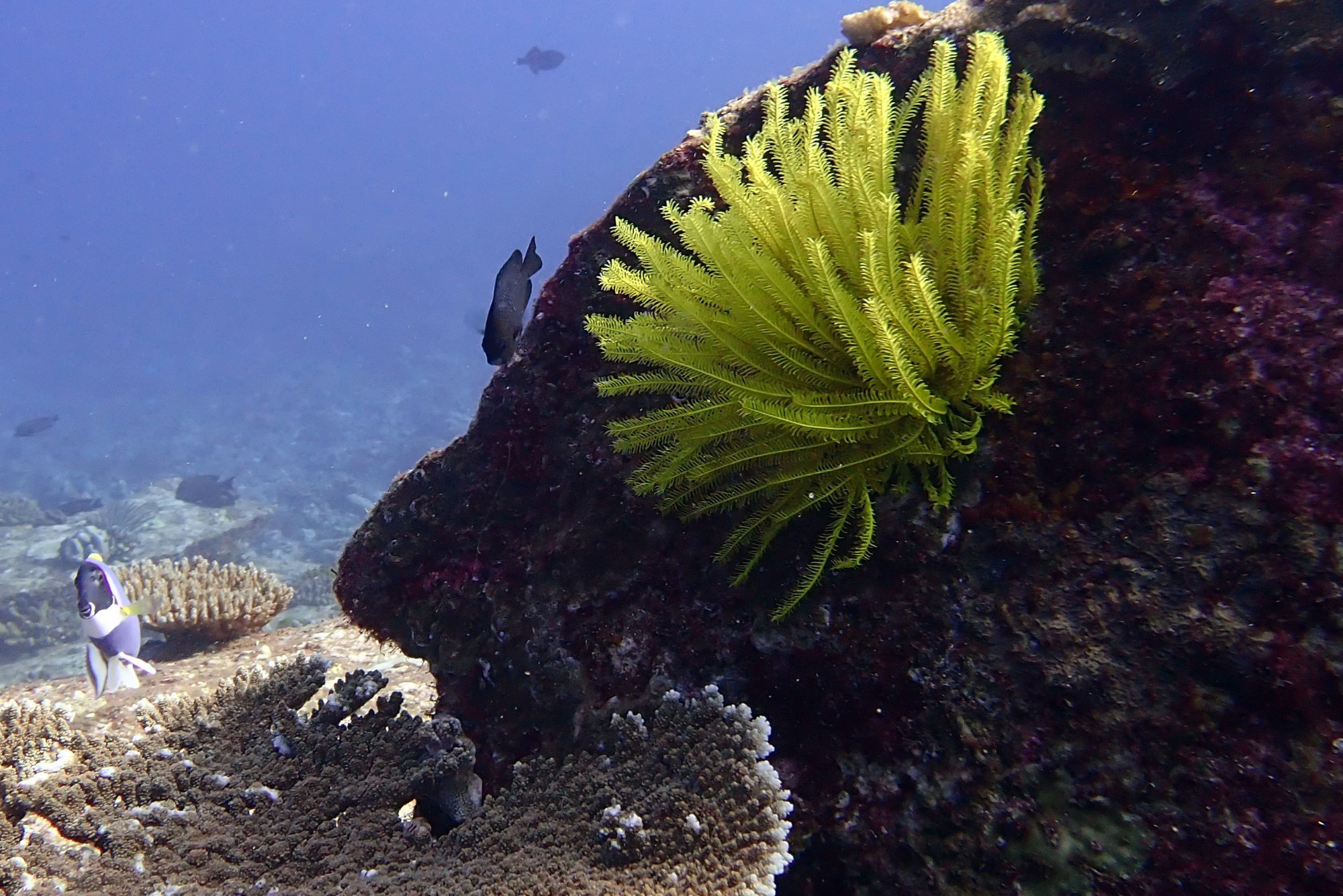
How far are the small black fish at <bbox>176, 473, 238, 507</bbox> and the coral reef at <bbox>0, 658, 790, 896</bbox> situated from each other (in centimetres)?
1974

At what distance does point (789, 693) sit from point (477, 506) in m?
1.91

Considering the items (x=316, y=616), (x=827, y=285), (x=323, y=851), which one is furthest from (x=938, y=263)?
(x=316, y=616)

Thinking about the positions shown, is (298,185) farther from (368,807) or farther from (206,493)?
(368,807)

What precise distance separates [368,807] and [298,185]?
176356 mm

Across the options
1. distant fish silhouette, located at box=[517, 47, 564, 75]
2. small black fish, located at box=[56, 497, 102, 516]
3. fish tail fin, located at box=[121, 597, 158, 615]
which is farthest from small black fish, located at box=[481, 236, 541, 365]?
distant fish silhouette, located at box=[517, 47, 564, 75]

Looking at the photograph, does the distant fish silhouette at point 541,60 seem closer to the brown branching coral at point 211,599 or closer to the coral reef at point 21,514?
the coral reef at point 21,514

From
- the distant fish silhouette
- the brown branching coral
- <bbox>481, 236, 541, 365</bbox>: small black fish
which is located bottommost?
the brown branching coral

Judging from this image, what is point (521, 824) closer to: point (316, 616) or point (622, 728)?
point (622, 728)

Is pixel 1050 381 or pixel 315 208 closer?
pixel 1050 381

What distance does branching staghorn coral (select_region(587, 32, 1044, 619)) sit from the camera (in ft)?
7.14

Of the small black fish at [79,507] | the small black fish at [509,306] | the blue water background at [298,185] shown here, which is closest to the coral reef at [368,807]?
the small black fish at [509,306]

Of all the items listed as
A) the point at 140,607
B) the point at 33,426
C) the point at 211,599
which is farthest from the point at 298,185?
the point at 140,607

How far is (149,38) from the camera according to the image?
468 ft

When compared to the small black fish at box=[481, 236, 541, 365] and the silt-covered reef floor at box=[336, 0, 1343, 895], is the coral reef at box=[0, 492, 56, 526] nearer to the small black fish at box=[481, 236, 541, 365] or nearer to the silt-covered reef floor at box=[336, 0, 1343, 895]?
the small black fish at box=[481, 236, 541, 365]
